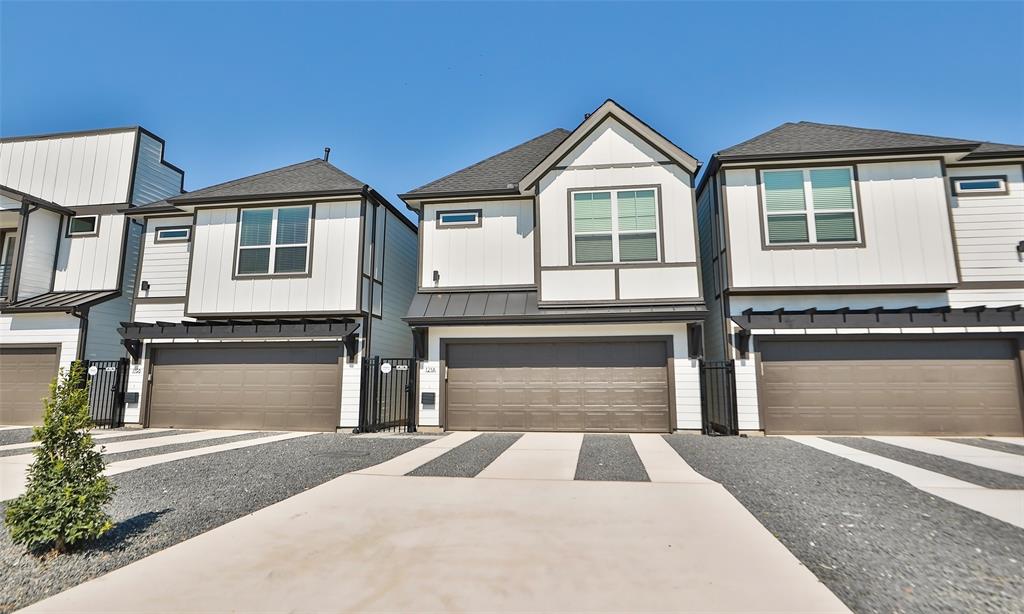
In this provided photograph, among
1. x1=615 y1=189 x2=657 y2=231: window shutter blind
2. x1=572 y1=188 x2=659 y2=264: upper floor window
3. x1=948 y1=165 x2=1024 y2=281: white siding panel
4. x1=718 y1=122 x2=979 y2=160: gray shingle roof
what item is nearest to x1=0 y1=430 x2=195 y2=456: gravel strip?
x1=572 y1=188 x2=659 y2=264: upper floor window

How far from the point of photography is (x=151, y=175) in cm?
1569

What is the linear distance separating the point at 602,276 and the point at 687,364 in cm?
286

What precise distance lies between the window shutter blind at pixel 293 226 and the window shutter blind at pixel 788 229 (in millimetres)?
11789

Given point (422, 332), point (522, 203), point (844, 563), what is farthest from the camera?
point (522, 203)

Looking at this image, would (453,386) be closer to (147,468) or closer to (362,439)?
(362,439)

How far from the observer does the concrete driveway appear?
2.77m

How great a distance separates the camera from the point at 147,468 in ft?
22.1

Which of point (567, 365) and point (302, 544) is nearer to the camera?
point (302, 544)

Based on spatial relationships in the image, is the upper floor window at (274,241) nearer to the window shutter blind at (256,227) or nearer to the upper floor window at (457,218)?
the window shutter blind at (256,227)

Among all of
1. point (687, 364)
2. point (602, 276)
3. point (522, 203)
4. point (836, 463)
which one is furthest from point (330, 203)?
point (836, 463)

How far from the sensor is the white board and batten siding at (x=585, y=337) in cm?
1047

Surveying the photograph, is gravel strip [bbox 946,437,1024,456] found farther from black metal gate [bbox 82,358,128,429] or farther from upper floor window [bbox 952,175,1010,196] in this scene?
A: black metal gate [bbox 82,358,128,429]

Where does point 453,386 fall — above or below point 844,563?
above

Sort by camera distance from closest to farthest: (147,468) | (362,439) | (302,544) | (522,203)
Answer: (302,544) < (147,468) < (362,439) < (522,203)
